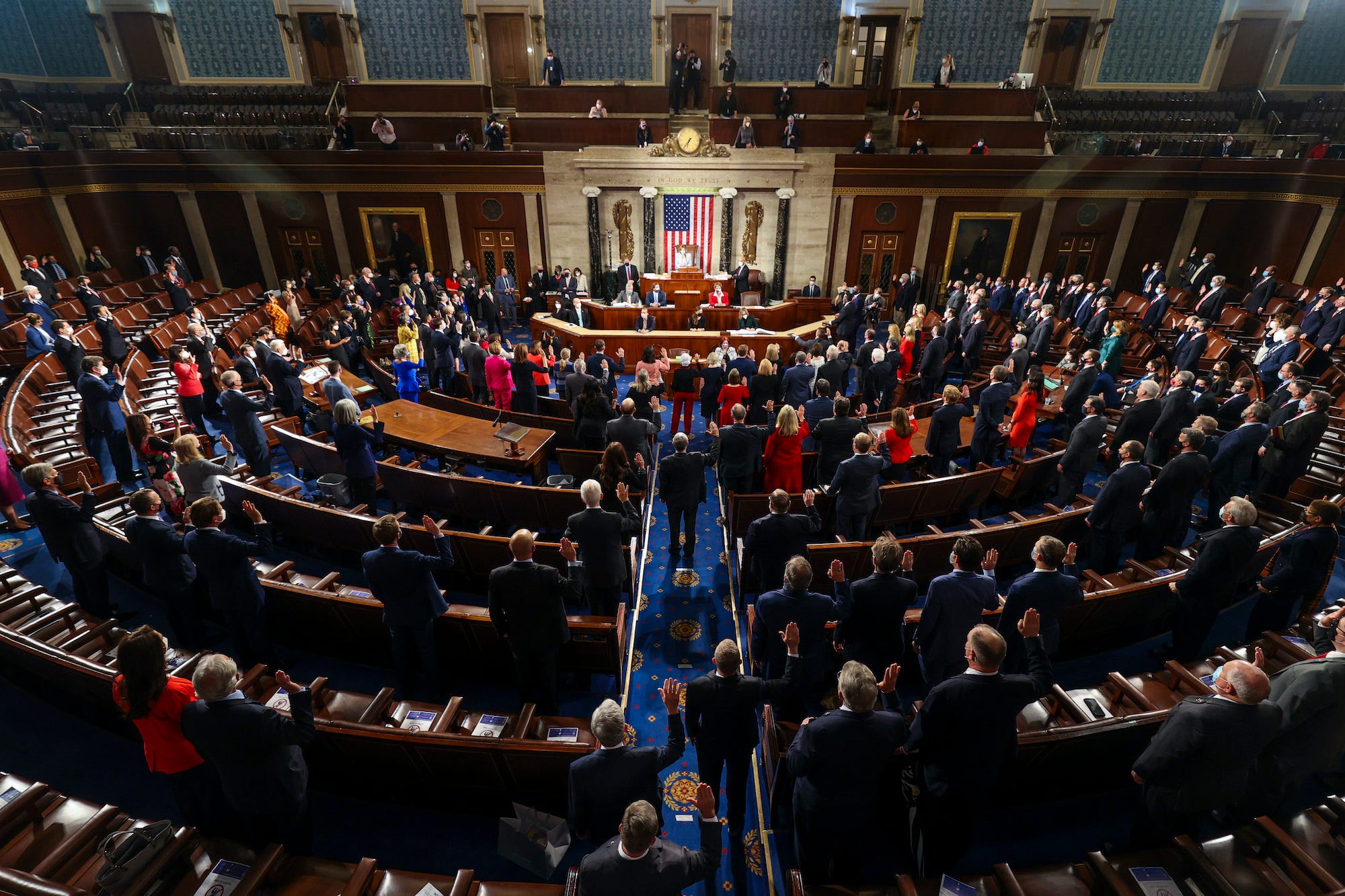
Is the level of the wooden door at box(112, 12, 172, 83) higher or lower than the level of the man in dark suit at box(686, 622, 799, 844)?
higher

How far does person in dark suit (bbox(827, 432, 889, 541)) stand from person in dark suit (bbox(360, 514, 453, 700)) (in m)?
3.04

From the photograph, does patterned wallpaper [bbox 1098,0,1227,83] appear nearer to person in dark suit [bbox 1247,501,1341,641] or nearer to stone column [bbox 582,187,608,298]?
stone column [bbox 582,187,608,298]

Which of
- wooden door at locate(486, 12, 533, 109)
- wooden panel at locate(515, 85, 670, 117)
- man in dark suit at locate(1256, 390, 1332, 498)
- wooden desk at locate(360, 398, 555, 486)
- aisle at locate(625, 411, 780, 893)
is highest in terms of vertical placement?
wooden door at locate(486, 12, 533, 109)

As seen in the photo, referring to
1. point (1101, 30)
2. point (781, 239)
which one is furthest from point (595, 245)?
point (1101, 30)

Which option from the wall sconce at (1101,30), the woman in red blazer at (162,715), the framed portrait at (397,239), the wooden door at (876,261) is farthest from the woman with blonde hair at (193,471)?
the wall sconce at (1101,30)

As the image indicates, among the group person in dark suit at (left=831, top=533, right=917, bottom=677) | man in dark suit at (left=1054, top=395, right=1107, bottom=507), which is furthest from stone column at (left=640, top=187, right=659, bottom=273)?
person in dark suit at (left=831, top=533, right=917, bottom=677)

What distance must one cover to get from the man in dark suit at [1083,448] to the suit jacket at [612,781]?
17.1 feet

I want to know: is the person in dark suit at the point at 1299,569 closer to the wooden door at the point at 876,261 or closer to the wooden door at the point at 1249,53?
the wooden door at the point at 876,261

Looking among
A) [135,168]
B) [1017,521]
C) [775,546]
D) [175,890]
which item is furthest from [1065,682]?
[135,168]

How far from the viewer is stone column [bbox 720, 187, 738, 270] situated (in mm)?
15305

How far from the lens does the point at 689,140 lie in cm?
1491

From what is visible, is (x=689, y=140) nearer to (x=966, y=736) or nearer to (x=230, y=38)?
(x=230, y=38)

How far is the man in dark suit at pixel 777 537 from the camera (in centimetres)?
425

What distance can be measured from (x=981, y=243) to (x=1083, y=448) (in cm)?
1166
